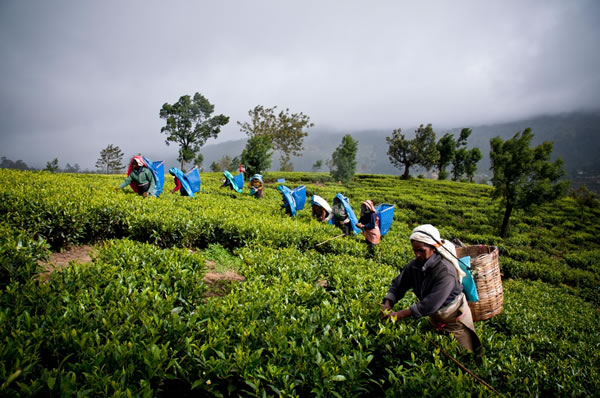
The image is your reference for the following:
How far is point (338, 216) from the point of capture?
8469 millimetres

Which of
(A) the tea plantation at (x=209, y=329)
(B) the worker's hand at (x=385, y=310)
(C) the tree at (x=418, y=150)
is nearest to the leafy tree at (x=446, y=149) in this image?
(C) the tree at (x=418, y=150)

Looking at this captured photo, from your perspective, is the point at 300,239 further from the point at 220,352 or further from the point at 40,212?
the point at 40,212

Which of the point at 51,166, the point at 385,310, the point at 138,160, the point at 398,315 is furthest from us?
the point at 51,166

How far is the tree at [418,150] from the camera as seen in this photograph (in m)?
40.7

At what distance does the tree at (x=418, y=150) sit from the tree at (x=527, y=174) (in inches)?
1038

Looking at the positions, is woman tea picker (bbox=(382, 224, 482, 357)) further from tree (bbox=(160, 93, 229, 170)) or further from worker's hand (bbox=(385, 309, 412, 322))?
tree (bbox=(160, 93, 229, 170))

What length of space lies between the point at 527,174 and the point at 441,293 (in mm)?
16119

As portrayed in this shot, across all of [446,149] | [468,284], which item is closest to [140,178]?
[468,284]

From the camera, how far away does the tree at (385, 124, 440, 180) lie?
40.7m

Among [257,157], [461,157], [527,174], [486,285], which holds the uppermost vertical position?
[257,157]

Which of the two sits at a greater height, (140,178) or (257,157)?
(257,157)

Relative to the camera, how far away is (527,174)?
13.8 metres

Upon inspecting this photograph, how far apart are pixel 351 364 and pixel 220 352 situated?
111 centimetres

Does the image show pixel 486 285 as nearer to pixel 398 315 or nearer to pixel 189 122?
pixel 398 315
